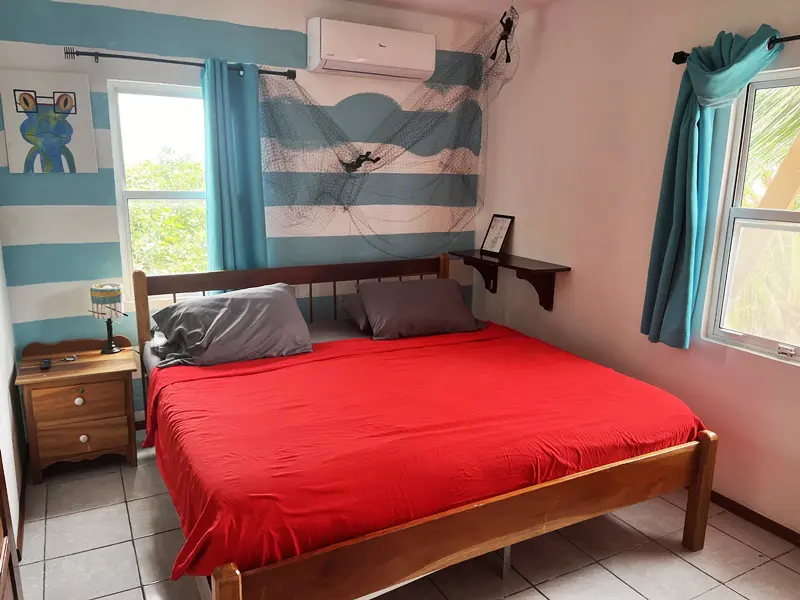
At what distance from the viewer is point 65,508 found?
103 inches

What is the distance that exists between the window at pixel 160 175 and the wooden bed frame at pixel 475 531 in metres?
2.13

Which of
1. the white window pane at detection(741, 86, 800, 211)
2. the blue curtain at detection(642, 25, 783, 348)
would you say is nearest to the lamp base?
the blue curtain at detection(642, 25, 783, 348)

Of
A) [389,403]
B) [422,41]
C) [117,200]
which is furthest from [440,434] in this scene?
[422,41]

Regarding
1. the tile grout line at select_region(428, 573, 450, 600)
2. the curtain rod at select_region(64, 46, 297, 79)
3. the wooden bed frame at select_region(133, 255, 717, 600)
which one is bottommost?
the tile grout line at select_region(428, 573, 450, 600)

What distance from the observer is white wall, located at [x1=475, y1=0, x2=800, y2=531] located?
255cm

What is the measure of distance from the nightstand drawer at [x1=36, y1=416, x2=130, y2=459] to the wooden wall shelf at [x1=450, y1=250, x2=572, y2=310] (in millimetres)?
2180

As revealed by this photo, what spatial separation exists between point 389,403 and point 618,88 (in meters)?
A: 2.00

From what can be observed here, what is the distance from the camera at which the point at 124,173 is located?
314cm

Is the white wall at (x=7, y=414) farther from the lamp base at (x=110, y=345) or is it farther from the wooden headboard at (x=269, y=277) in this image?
the wooden headboard at (x=269, y=277)

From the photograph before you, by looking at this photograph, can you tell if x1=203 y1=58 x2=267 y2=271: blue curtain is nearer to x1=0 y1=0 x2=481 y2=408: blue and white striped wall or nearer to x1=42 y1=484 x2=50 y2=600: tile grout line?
x1=0 y1=0 x2=481 y2=408: blue and white striped wall

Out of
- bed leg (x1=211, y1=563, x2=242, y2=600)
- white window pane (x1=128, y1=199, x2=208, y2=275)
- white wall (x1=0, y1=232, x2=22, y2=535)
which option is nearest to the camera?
bed leg (x1=211, y1=563, x2=242, y2=600)

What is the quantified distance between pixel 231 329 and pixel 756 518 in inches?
99.2

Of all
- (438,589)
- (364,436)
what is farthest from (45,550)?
(438,589)

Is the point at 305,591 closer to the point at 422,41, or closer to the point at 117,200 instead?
the point at 117,200
